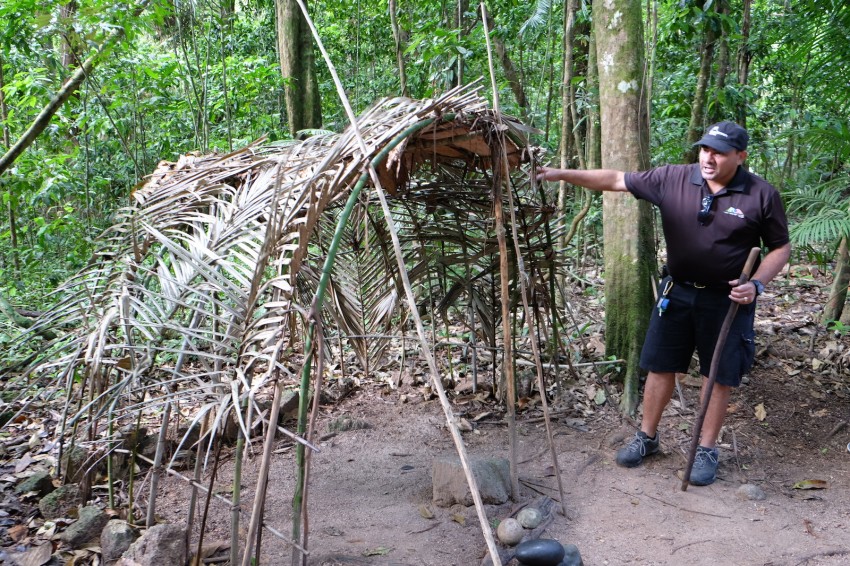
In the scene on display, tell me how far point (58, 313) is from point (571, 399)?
310 centimetres

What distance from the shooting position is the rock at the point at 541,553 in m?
2.51

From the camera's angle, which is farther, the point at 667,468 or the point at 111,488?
the point at 667,468

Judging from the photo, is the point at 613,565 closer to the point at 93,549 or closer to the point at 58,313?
the point at 93,549

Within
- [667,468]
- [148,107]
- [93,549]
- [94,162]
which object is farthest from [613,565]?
[94,162]

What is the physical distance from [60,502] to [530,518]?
90.1 inches

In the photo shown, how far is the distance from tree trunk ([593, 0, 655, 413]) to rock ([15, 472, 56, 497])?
3315 mm

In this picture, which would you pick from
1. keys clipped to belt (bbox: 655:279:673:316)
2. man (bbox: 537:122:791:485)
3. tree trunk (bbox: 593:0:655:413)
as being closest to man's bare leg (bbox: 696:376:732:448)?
man (bbox: 537:122:791:485)

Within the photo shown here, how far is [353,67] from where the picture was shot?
11172 mm

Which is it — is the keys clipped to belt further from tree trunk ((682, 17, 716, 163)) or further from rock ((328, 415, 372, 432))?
tree trunk ((682, 17, 716, 163))

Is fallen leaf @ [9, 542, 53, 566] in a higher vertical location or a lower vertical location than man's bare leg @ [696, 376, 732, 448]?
lower

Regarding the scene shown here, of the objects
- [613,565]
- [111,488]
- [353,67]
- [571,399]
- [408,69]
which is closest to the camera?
[613,565]

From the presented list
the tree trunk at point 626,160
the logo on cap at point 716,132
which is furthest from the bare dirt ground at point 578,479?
the logo on cap at point 716,132

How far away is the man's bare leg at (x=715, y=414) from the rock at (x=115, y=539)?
2.70m

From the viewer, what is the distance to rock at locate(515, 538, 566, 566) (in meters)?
2.51
